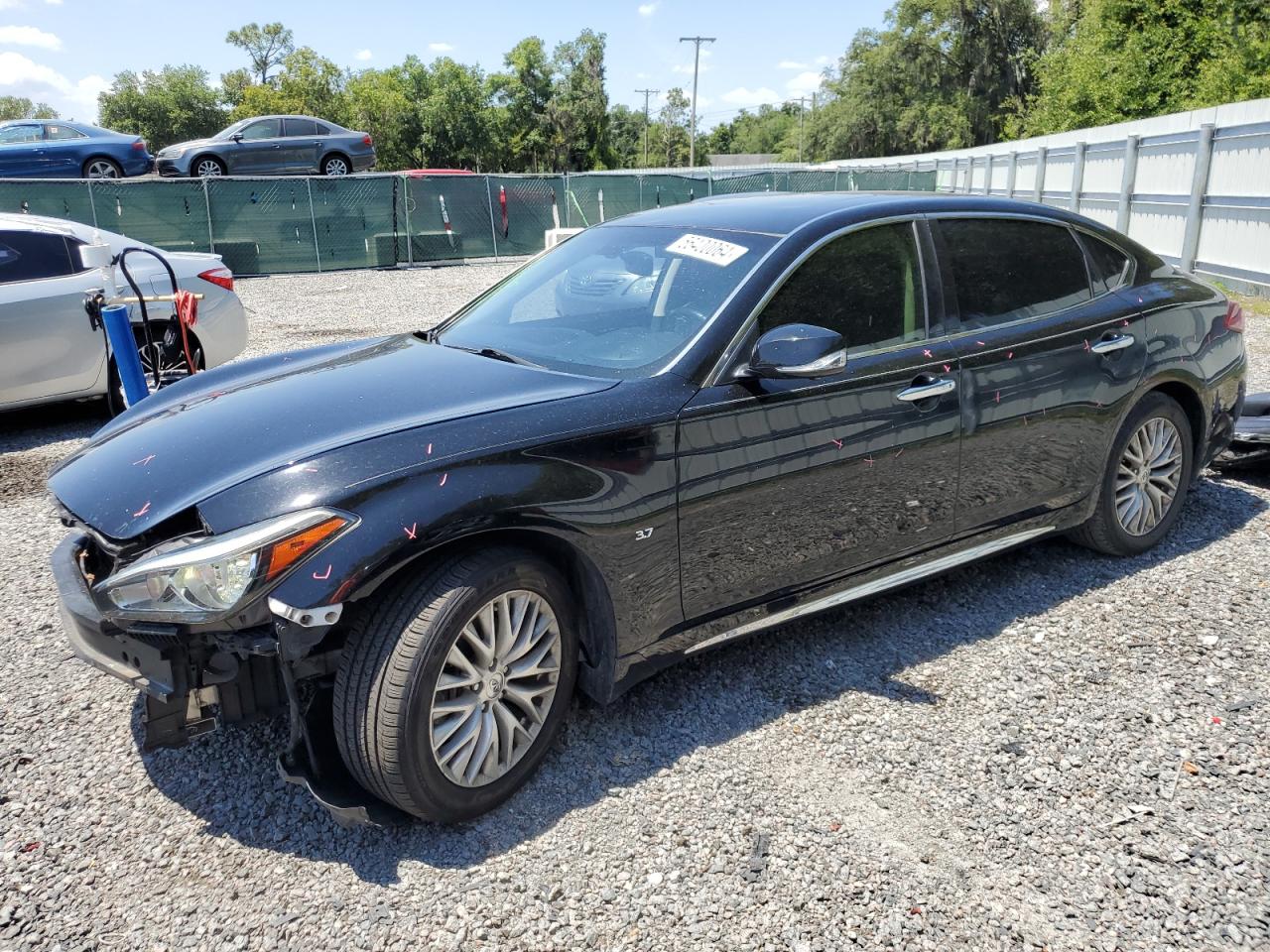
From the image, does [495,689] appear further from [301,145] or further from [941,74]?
[941,74]

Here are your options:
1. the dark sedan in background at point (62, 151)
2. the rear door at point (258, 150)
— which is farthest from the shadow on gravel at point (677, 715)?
the rear door at point (258, 150)

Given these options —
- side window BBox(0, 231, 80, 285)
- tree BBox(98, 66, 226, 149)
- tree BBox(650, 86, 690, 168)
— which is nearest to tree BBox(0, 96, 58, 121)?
tree BBox(98, 66, 226, 149)

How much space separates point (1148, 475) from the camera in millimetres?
4574

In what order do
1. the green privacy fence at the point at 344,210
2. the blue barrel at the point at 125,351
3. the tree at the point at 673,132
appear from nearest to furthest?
the blue barrel at the point at 125,351
the green privacy fence at the point at 344,210
the tree at the point at 673,132

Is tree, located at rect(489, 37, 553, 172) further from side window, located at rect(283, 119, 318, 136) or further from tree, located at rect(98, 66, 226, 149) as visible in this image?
side window, located at rect(283, 119, 318, 136)

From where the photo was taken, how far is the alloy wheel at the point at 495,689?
2.68 metres

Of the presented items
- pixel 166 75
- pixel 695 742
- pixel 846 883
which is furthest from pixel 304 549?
pixel 166 75

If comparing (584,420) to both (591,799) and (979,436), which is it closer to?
(591,799)

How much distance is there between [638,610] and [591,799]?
58 centimetres

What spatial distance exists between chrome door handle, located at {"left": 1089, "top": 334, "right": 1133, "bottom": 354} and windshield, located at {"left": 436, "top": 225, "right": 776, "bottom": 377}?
5.52 feet

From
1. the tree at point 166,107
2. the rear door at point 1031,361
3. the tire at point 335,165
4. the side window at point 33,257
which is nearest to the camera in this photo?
the rear door at point 1031,361

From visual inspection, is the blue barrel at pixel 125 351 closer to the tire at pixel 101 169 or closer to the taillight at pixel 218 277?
the taillight at pixel 218 277

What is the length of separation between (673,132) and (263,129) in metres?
111

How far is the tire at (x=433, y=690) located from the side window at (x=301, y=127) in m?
23.7
